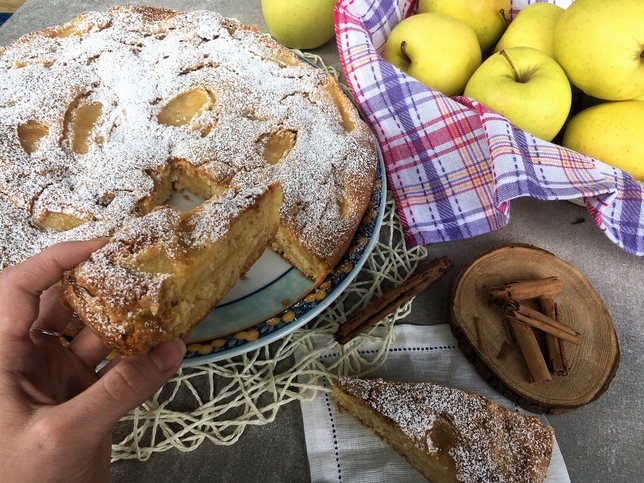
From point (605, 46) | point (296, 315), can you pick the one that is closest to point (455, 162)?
point (605, 46)

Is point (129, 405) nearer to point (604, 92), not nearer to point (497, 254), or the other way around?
point (497, 254)

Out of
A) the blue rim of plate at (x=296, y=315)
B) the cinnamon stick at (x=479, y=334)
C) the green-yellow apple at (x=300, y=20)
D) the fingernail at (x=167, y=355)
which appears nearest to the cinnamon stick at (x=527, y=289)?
the cinnamon stick at (x=479, y=334)

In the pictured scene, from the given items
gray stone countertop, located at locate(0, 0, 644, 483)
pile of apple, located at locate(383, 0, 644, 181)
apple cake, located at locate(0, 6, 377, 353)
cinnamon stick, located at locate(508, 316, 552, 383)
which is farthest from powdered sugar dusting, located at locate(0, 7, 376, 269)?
cinnamon stick, located at locate(508, 316, 552, 383)

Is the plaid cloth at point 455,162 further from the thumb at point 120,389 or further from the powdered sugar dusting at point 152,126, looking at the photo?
the thumb at point 120,389

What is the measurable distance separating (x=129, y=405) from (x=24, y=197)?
81cm

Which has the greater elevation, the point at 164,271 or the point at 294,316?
the point at 164,271

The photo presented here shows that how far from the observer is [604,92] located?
160 centimetres

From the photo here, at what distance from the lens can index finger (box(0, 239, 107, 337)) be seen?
0.95 metres

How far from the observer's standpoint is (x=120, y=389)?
2.89ft

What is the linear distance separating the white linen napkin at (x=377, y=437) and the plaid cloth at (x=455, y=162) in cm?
40

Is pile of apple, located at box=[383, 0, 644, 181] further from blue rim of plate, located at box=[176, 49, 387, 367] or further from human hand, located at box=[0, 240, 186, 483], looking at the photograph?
human hand, located at box=[0, 240, 186, 483]

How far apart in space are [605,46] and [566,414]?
4.06ft

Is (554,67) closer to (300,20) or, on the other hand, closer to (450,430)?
(300,20)

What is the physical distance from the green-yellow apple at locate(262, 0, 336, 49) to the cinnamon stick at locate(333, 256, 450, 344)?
1.21 m
